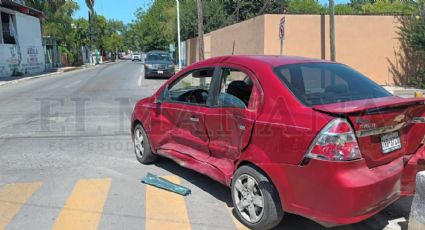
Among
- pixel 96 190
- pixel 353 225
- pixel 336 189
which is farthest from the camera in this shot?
pixel 96 190

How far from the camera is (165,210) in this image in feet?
15.5

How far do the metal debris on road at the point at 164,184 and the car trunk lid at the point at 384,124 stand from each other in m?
2.22

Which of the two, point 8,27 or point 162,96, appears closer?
point 162,96

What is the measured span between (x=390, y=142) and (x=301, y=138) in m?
0.87

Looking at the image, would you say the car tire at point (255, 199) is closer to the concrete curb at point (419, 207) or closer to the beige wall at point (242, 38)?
the concrete curb at point (419, 207)

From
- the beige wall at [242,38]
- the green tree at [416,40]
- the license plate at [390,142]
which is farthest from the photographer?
the beige wall at [242,38]

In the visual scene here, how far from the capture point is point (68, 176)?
235 inches

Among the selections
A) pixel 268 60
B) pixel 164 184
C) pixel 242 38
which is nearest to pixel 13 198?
pixel 164 184

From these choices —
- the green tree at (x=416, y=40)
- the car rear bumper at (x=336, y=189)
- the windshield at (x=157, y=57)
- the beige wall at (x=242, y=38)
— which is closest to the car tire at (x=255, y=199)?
the car rear bumper at (x=336, y=189)

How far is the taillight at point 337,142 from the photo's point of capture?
3457 millimetres

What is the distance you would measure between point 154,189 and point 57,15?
51.6 metres

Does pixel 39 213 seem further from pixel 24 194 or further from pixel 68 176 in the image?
pixel 68 176

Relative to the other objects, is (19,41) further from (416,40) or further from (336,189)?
(336,189)

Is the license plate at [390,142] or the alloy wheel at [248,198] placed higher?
the license plate at [390,142]
